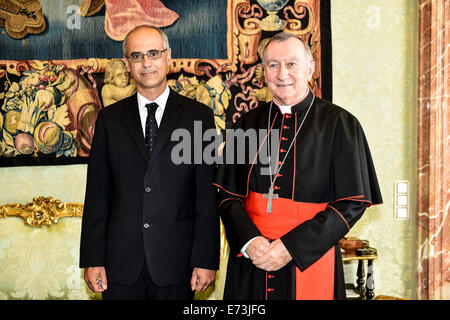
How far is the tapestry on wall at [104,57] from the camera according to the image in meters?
3.32

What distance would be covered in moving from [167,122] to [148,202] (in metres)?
0.41

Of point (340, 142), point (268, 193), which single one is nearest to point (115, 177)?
point (268, 193)

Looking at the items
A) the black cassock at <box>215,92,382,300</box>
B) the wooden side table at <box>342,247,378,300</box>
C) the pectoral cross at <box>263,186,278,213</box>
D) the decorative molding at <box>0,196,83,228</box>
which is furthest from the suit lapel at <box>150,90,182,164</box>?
the wooden side table at <box>342,247,378,300</box>

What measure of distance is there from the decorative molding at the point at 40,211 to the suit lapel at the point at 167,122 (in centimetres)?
170

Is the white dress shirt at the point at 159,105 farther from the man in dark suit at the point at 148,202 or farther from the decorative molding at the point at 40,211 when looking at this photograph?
the decorative molding at the point at 40,211

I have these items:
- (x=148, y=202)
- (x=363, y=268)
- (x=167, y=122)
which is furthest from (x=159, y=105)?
(x=363, y=268)

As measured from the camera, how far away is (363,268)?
127 inches

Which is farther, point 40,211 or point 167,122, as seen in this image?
point 40,211

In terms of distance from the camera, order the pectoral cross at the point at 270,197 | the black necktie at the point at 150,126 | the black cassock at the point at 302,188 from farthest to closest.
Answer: the black necktie at the point at 150,126 → the pectoral cross at the point at 270,197 → the black cassock at the point at 302,188

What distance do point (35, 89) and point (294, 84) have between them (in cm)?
240

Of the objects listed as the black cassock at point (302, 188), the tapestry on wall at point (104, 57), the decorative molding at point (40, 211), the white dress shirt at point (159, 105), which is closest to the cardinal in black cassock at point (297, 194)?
the black cassock at point (302, 188)

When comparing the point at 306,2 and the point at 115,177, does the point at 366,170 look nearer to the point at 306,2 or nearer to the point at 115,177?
the point at 115,177

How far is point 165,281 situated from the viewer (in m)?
1.95

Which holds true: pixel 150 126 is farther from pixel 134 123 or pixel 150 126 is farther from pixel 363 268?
pixel 363 268
